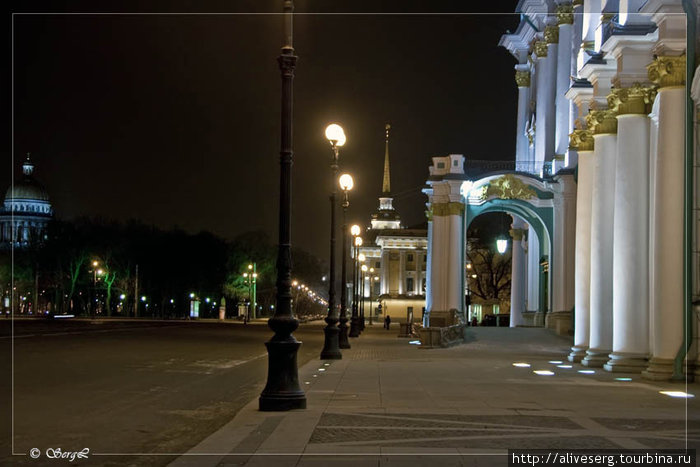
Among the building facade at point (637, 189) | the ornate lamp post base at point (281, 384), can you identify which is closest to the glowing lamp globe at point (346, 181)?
the building facade at point (637, 189)

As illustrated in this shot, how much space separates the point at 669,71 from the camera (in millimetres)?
22422

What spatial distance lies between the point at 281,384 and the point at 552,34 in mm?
48208

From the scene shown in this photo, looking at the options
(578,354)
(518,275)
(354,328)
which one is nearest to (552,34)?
(518,275)

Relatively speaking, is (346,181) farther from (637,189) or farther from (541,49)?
(541,49)

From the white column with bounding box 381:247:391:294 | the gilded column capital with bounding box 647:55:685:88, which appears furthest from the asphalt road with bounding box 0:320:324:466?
the white column with bounding box 381:247:391:294

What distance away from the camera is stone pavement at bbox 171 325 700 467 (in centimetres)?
1073

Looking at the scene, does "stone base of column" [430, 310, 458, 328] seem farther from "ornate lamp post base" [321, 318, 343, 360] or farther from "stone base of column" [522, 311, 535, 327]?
"ornate lamp post base" [321, 318, 343, 360]

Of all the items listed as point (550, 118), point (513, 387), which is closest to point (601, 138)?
point (513, 387)

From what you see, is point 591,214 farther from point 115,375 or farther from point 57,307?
point 57,307

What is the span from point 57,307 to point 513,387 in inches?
4882

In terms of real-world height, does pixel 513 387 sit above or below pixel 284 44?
below

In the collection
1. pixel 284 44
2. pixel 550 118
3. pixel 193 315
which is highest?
pixel 550 118

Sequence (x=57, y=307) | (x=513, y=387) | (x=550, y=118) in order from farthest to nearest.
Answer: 1. (x=57, y=307)
2. (x=550, y=118)
3. (x=513, y=387)

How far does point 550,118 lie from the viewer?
5931 cm
